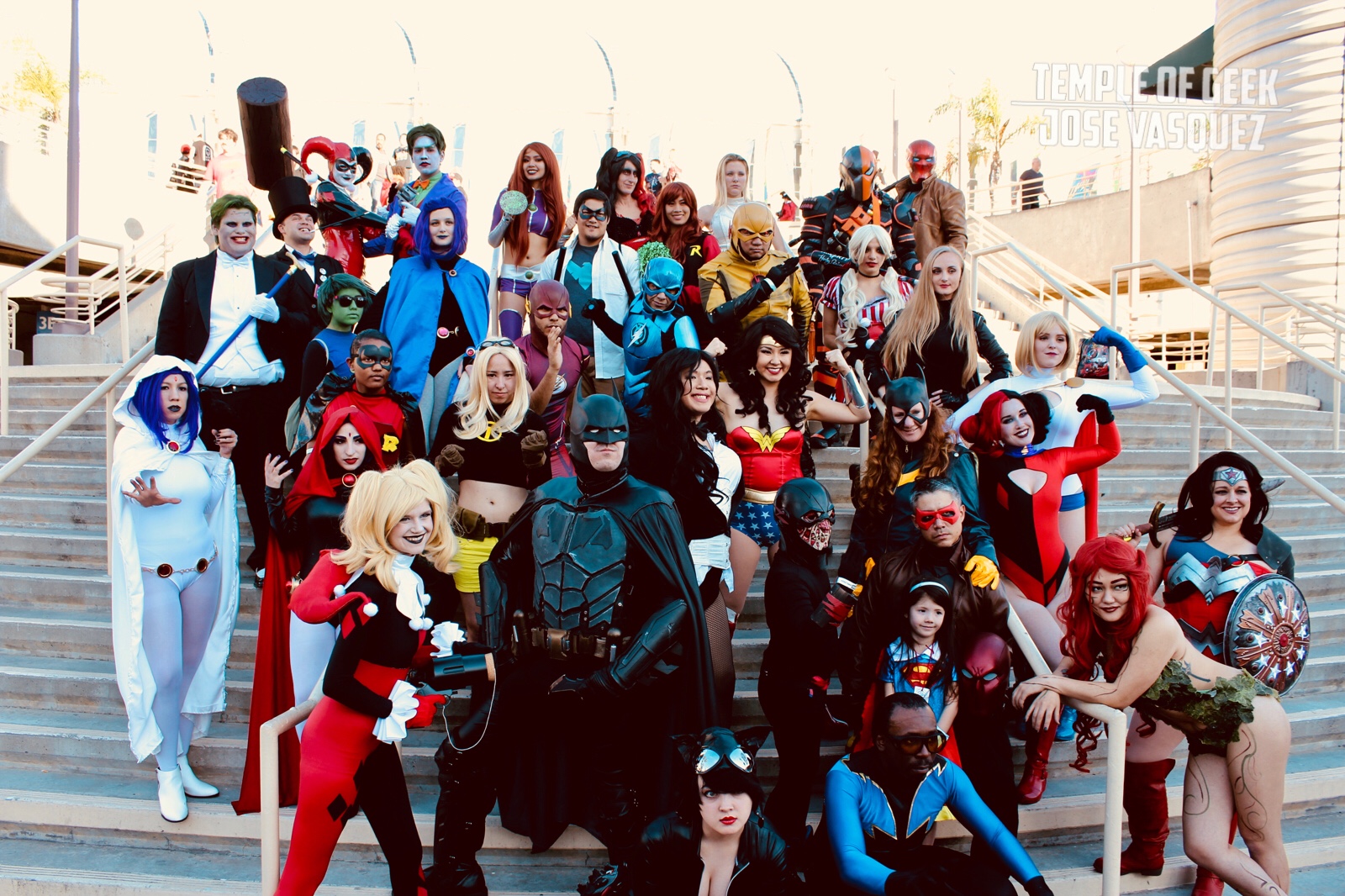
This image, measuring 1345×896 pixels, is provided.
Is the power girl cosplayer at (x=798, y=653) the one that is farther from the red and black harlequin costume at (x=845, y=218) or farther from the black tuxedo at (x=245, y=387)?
the red and black harlequin costume at (x=845, y=218)

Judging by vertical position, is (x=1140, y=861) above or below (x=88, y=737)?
below

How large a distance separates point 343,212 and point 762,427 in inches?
126

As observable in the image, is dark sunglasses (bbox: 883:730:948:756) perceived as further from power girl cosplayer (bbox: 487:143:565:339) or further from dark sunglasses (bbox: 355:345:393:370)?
power girl cosplayer (bbox: 487:143:565:339)

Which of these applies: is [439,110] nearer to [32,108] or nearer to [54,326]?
[54,326]

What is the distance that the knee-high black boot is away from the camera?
3.31m

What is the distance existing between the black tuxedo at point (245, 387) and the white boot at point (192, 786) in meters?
0.97

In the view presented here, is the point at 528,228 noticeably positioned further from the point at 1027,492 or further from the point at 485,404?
the point at 1027,492

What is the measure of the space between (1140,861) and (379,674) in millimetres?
3068

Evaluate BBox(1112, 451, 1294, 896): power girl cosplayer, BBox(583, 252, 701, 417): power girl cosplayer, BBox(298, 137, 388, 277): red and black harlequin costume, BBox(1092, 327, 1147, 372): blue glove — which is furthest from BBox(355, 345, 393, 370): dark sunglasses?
BBox(1092, 327, 1147, 372): blue glove

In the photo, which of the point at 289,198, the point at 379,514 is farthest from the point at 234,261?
the point at 379,514

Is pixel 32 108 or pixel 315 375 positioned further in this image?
pixel 32 108

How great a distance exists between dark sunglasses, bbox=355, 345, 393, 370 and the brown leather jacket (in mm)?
3925

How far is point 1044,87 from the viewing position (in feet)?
45.3

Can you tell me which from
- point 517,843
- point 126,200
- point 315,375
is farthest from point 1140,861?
point 126,200
